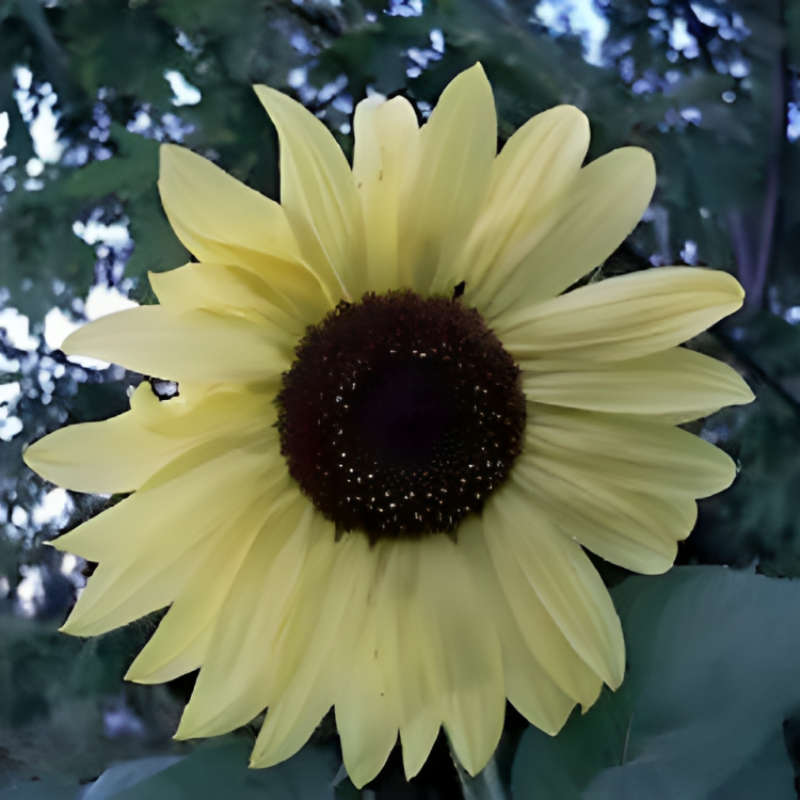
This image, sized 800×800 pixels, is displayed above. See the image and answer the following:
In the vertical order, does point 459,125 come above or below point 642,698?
above

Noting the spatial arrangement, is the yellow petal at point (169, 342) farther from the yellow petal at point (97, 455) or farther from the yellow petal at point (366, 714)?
the yellow petal at point (366, 714)

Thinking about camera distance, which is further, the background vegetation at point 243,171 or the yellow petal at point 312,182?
the background vegetation at point 243,171

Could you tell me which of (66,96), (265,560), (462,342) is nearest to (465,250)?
(462,342)

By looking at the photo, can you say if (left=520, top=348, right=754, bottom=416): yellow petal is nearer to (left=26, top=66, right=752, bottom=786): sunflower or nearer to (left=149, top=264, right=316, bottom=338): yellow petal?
(left=26, top=66, right=752, bottom=786): sunflower

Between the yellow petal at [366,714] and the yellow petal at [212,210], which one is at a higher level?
the yellow petal at [212,210]

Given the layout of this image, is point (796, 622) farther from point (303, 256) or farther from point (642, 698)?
point (303, 256)

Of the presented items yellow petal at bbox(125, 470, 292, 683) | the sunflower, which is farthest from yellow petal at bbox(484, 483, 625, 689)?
yellow petal at bbox(125, 470, 292, 683)

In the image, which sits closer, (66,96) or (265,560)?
(265,560)

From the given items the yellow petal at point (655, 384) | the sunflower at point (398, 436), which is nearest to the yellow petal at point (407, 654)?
the sunflower at point (398, 436)
